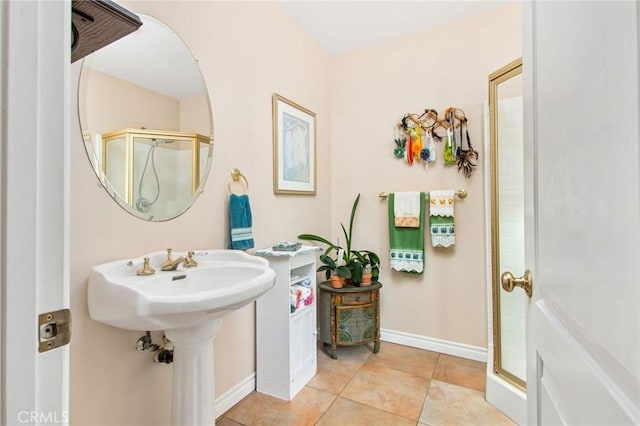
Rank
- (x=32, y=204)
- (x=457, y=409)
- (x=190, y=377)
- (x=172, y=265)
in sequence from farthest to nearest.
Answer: (x=457, y=409), (x=172, y=265), (x=190, y=377), (x=32, y=204)

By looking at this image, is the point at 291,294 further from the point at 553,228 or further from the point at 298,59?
the point at 298,59

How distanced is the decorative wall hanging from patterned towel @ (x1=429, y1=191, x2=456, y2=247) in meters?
0.24

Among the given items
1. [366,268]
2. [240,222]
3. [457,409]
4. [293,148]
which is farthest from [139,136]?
[457,409]

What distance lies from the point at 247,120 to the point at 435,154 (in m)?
1.46

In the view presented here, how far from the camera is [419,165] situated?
7.97ft

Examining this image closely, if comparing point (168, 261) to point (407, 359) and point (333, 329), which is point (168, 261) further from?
point (407, 359)

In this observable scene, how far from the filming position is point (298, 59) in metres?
2.36

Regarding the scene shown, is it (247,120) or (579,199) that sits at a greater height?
(247,120)

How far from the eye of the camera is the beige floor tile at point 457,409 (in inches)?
62.1

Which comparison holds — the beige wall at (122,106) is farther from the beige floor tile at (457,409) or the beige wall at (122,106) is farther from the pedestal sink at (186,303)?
the beige floor tile at (457,409)

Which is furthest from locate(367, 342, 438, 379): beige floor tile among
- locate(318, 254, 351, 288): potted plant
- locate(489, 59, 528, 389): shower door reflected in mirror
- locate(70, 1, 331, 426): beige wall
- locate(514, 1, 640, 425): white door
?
locate(514, 1, 640, 425): white door

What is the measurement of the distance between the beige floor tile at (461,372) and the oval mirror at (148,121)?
198cm

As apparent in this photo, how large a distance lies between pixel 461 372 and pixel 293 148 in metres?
2.01

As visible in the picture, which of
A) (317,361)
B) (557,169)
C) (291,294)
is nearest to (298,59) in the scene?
(291,294)
